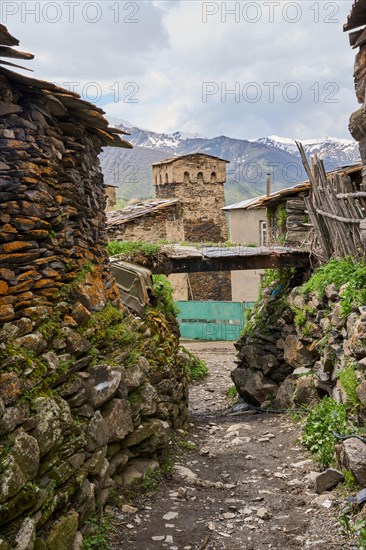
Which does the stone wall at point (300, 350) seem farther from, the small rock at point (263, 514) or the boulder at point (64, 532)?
the boulder at point (64, 532)

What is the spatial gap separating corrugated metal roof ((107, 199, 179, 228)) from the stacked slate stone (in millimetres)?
9179

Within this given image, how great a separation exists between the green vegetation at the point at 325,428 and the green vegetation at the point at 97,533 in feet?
9.38

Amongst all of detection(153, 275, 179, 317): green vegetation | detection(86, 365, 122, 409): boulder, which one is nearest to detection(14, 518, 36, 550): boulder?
detection(86, 365, 122, 409): boulder

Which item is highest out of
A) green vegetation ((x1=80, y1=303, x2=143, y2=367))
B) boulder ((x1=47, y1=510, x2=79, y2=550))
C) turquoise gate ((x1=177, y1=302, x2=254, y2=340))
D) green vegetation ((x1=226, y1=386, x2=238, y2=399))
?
green vegetation ((x1=80, y1=303, x2=143, y2=367))

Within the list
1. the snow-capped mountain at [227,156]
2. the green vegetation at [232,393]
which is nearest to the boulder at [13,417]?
the green vegetation at [232,393]

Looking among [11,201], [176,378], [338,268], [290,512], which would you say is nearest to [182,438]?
[176,378]

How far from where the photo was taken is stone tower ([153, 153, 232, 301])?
24.9 metres

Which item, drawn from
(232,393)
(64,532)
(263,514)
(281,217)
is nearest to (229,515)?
(263,514)

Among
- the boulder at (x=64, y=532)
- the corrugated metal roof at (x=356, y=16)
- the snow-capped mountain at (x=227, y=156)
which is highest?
the snow-capped mountain at (x=227, y=156)

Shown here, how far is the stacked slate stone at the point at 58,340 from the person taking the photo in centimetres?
431

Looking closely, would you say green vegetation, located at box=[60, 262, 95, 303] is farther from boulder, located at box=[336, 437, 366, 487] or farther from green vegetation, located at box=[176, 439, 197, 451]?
boulder, located at box=[336, 437, 366, 487]

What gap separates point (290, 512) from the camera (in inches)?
226

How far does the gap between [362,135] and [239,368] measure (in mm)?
7356

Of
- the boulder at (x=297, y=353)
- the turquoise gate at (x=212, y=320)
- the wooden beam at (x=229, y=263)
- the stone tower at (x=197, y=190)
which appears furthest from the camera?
the stone tower at (x=197, y=190)
